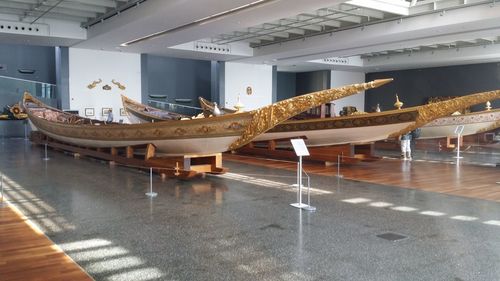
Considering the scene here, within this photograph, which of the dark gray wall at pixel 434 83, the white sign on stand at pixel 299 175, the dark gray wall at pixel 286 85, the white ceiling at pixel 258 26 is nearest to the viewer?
the white sign on stand at pixel 299 175

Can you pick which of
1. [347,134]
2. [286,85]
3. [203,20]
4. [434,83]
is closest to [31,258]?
[347,134]

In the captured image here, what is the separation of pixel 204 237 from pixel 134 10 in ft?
29.4

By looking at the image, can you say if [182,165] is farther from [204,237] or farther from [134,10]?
[134,10]

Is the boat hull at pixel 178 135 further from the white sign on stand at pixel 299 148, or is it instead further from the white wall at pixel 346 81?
the white wall at pixel 346 81

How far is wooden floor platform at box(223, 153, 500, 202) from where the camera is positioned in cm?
647

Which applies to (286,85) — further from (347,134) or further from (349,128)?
(349,128)

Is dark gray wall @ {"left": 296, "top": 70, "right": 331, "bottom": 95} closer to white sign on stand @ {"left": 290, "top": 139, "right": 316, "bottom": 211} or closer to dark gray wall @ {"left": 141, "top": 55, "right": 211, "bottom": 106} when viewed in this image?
dark gray wall @ {"left": 141, "top": 55, "right": 211, "bottom": 106}

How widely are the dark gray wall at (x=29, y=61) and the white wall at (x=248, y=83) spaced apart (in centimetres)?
809

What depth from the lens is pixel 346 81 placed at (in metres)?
24.7

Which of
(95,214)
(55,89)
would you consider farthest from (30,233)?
(55,89)

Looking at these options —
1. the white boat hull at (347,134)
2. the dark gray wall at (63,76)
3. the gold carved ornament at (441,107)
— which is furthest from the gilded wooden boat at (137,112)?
the gold carved ornament at (441,107)

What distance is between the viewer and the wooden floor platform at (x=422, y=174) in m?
6.47

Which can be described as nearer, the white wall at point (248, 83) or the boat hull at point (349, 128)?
the boat hull at point (349, 128)

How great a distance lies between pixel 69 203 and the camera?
507cm
